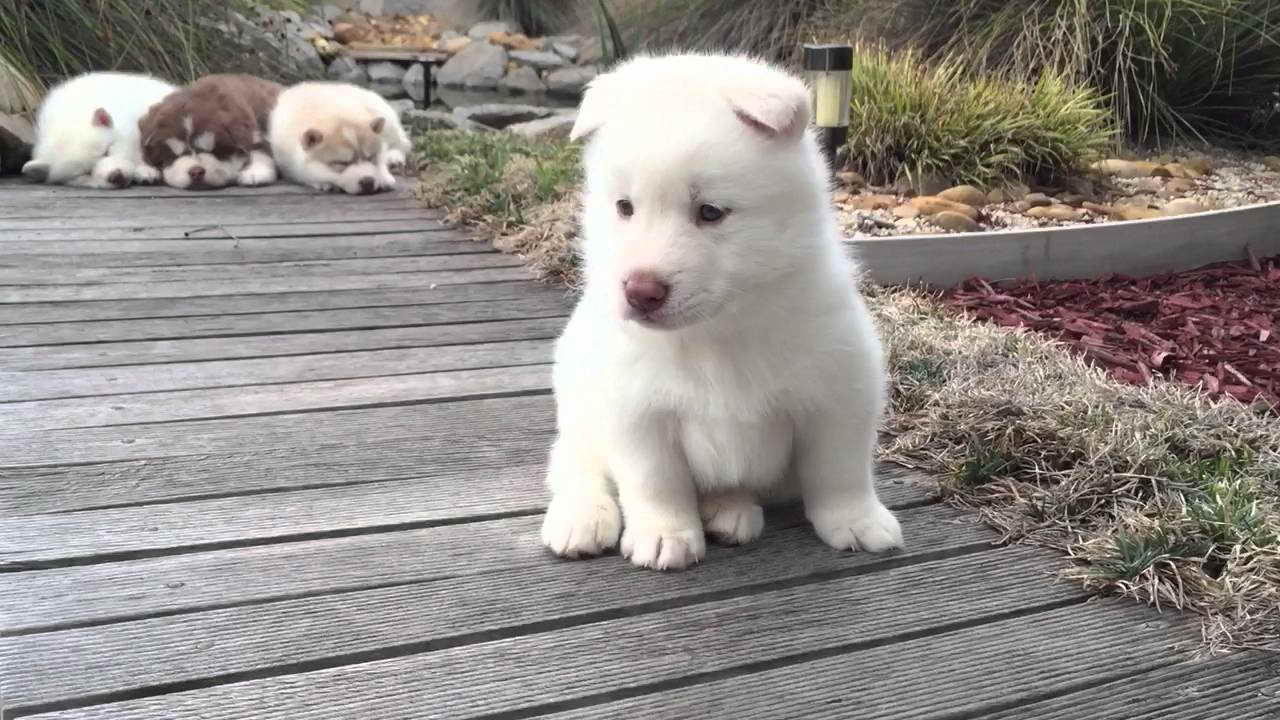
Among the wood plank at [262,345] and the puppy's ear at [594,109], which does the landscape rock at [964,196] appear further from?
the puppy's ear at [594,109]

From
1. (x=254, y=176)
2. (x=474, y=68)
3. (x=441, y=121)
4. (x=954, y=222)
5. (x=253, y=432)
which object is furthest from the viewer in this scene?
(x=474, y=68)

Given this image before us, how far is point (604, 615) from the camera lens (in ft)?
6.68

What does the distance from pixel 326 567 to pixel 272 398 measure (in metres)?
1.09

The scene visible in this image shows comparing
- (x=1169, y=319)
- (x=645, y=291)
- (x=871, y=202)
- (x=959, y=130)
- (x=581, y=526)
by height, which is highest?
(x=645, y=291)

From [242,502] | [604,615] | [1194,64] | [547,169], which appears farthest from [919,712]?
[1194,64]

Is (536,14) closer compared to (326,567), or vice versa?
(326,567)

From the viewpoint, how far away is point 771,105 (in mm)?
1925

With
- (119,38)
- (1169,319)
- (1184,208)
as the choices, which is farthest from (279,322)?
(119,38)

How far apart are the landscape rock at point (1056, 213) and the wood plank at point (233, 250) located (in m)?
2.63

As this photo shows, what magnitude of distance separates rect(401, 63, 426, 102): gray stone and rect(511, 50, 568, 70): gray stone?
141 cm

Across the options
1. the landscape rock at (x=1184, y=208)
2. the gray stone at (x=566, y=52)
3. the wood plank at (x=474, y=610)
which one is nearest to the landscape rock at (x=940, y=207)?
the landscape rock at (x=1184, y=208)

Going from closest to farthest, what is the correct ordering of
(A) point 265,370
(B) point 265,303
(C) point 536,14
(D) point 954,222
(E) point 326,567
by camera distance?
(E) point 326,567, (A) point 265,370, (B) point 265,303, (D) point 954,222, (C) point 536,14

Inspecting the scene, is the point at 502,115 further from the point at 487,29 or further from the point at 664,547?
the point at 664,547

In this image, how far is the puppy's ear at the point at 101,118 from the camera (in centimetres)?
612
